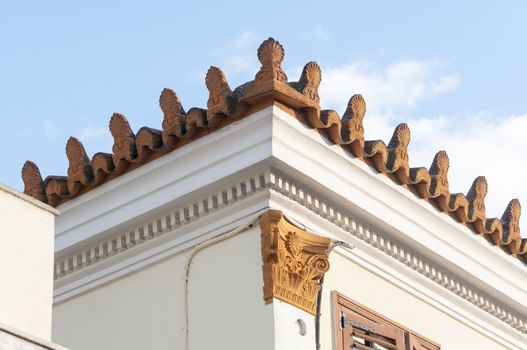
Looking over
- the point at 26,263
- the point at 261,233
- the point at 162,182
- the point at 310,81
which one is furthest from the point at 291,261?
the point at 26,263

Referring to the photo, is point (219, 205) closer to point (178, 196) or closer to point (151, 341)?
point (178, 196)

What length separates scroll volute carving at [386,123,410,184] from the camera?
14.2 meters

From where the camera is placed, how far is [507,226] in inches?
616

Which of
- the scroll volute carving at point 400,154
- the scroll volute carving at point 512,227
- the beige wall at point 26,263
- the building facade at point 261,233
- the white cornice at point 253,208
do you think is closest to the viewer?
the beige wall at point 26,263

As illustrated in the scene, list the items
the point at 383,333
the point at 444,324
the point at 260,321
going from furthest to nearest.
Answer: the point at 444,324, the point at 383,333, the point at 260,321

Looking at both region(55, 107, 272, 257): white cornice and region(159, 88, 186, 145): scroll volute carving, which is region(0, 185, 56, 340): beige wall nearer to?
region(55, 107, 272, 257): white cornice

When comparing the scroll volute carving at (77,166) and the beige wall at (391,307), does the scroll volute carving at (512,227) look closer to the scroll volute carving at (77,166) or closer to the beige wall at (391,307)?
the beige wall at (391,307)

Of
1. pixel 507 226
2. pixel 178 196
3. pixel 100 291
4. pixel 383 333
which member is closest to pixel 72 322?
pixel 100 291

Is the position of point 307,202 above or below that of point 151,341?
above

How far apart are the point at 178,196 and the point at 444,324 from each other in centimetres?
269

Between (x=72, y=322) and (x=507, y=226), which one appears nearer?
(x=72, y=322)

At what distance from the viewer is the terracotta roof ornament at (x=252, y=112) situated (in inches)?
524

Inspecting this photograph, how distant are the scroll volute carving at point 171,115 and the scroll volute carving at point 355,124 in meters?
1.26

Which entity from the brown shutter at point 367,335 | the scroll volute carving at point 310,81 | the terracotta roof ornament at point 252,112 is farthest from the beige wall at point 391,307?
the scroll volute carving at point 310,81
